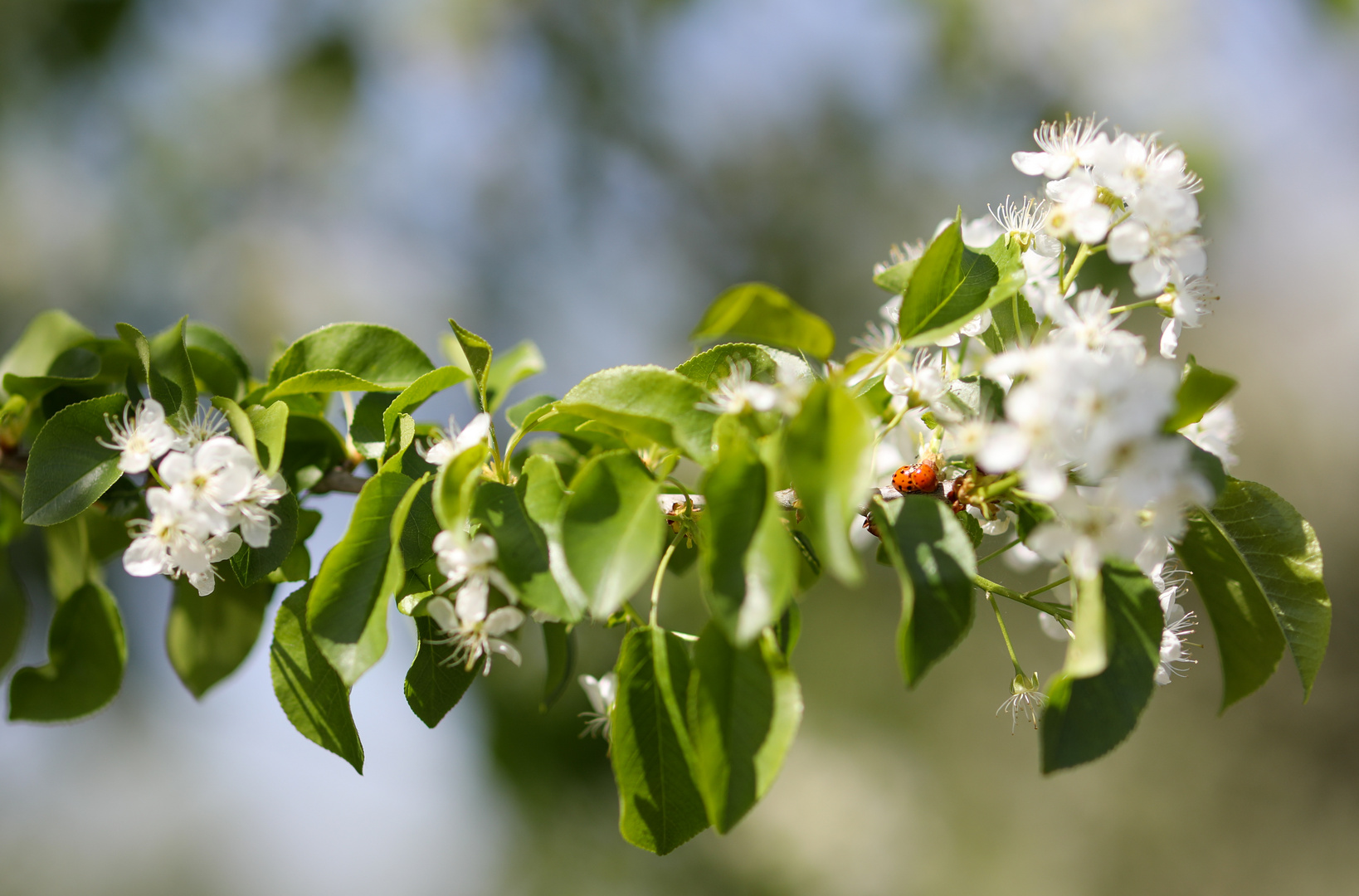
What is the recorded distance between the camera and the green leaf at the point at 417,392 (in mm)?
661

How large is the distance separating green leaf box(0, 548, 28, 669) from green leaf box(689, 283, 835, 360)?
1.13 metres

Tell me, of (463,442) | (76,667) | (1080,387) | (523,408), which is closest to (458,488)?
(463,442)

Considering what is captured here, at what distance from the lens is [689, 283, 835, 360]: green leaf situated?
45 centimetres

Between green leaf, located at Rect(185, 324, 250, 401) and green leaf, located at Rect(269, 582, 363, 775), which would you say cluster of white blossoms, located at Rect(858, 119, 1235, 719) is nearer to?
green leaf, located at Rect(269, 582, 363, 775)

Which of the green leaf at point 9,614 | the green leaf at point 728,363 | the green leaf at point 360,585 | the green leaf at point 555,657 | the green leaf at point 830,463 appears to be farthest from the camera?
the green leaf at point 9,614

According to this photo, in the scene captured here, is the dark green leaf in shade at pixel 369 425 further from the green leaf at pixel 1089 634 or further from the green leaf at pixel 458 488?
the green leaf at pixel 1089 634

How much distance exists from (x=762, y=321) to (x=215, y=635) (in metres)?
0.80

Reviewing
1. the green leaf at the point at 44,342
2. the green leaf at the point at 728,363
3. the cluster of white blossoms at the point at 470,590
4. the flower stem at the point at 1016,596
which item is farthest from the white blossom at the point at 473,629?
the green leaf at the point at 44,342

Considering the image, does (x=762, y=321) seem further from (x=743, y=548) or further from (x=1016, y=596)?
(x=1016, y=596)

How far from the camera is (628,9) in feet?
15.9

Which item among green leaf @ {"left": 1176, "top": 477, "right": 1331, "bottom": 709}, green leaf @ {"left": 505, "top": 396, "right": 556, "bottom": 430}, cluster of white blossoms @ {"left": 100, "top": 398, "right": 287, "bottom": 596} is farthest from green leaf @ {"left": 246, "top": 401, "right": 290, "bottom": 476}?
green leaf @ {"left": 1176, "top": 477, "right": 1331, "bottom": 709}

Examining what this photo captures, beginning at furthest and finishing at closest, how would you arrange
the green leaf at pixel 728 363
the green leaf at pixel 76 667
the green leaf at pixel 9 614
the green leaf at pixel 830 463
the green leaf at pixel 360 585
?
the green leaf at pixel 9 614
the green leaf at pixel 76 667
the green leaf at pixel 728 363
the green leaf at pixel 360 585
the green leaf at pixel 830 463

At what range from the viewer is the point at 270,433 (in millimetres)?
647

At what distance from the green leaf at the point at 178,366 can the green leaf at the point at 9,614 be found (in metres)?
0.59
